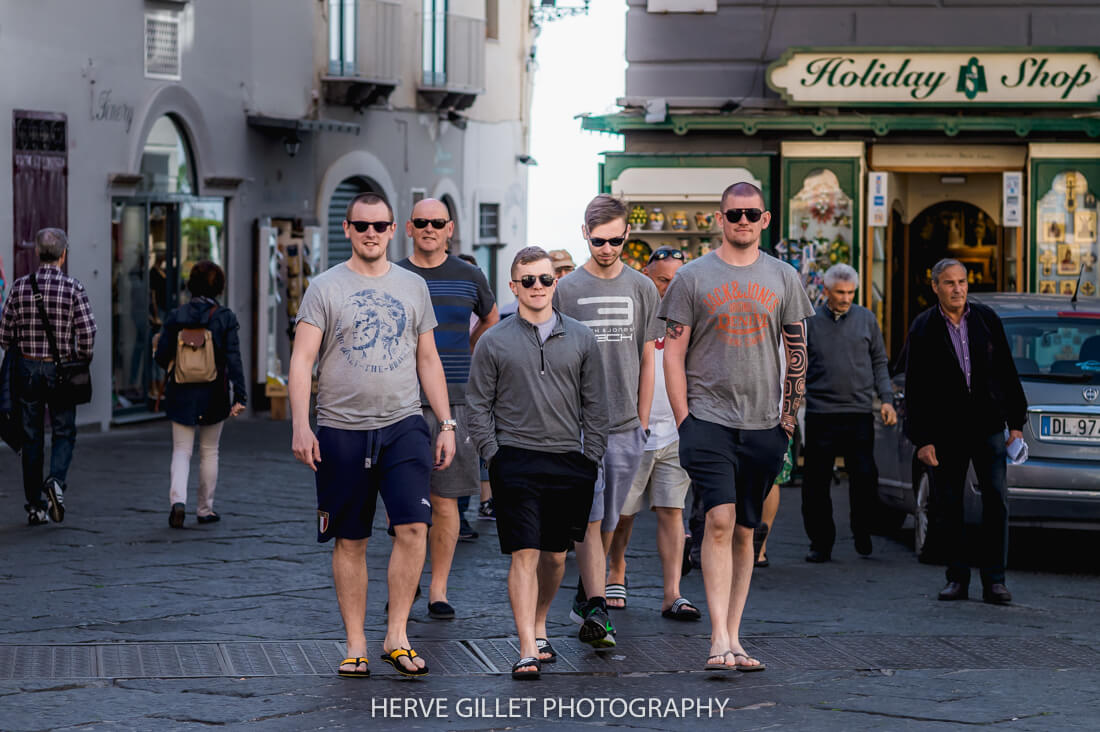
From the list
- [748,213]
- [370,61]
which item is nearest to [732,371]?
[748,213]

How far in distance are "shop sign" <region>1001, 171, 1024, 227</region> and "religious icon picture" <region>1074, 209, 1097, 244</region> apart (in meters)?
0.57

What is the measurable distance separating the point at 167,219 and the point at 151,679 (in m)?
13.0

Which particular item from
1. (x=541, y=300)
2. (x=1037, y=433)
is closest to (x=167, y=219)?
(x=1037, y=433)

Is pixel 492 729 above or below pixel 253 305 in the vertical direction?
below

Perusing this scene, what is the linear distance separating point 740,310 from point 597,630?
4.65 ft

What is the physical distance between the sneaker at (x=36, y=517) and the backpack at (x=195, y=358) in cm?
113

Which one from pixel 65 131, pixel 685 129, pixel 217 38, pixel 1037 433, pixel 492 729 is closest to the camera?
pixel 492 729

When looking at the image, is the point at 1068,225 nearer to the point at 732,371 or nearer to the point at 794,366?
the point at 794,366

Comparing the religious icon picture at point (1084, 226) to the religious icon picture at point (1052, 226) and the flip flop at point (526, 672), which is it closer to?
the religious icon picture at point (1052, 226)

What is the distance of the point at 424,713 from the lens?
6340 mm

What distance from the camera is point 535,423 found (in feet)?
23.3

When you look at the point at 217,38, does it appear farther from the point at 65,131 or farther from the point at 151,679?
the point at 151,679

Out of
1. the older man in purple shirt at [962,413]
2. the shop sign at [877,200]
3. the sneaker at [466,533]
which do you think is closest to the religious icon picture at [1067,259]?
the shop sign at [877,200]

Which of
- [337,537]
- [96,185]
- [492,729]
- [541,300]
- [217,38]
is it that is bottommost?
[492,729]
